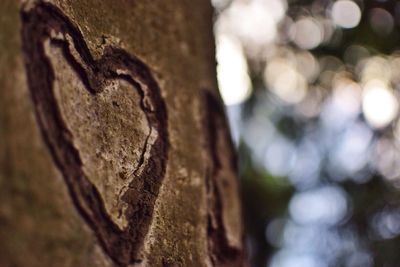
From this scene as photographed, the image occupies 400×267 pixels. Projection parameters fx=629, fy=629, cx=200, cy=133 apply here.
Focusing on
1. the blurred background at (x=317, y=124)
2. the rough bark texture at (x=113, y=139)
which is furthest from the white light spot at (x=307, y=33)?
the rough bark texture at (x=113, y=139)

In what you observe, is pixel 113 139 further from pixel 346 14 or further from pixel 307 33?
pixel 307 33

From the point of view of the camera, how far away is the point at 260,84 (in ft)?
10.4

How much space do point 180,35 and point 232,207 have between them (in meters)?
0.18

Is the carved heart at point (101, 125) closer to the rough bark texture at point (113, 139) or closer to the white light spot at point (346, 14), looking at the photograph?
the rough bark texture at point (113, 139)

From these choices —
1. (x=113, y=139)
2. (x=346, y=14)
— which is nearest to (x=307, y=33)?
(x=346, y=14)

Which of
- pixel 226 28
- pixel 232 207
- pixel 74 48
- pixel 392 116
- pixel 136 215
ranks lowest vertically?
pixel 392 116

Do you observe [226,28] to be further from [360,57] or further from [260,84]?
[360,57]

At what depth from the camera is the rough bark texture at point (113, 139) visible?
0.33 m

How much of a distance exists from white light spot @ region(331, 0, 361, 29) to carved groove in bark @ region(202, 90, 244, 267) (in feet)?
6.55

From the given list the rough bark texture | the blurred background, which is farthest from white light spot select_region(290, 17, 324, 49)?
the rough bark texture

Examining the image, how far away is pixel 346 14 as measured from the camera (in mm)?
2553

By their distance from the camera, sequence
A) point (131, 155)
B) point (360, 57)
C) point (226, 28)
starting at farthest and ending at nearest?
point (226, 28), point (360, 57), point (131, 155)

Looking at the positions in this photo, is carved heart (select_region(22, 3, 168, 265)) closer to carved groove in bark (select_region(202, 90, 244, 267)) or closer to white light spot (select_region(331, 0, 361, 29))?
carved groove in bark (select_region(202, 90, 244, 267))

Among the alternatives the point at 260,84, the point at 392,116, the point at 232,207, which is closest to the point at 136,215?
the point at 232,207
